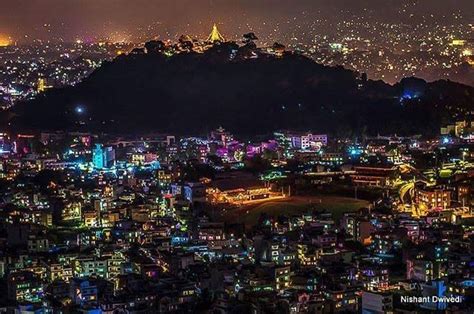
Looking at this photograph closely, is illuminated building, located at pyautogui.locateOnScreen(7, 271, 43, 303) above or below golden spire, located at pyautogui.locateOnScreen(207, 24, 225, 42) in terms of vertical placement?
below

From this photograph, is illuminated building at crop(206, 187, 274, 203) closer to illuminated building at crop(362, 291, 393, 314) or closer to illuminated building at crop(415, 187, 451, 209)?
illuminated building at crop(415, 187, 451, 209)

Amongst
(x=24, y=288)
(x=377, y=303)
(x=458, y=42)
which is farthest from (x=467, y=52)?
(x=377, y=303)

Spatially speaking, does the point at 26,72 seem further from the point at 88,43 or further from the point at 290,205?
the point at 290,205

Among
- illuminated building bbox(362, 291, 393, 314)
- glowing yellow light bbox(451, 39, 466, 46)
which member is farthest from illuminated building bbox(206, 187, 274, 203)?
glowing yellow light bbox(451, 39, 466, 46)

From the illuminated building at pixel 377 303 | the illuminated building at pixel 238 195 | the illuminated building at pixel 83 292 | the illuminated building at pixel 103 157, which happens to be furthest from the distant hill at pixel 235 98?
the illuminated building at pixel 377 303

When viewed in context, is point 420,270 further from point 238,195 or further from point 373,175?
point 373,175
